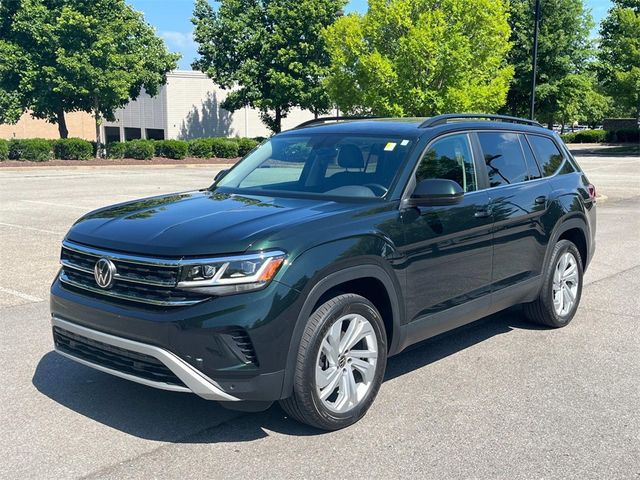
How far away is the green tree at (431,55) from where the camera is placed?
2766cm

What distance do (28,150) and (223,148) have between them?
11.3 meters

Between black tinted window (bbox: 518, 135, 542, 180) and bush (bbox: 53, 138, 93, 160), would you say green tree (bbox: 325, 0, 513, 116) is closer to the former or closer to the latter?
bush (bbox: 53, 138, 93, 160)

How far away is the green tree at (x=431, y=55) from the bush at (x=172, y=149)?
41.8ft

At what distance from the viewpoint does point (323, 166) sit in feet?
16.5

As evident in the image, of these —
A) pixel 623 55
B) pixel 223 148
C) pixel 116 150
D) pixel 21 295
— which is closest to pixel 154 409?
pixel 21 295

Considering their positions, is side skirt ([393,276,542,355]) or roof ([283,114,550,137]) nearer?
side skirt ([393,276,542,355])

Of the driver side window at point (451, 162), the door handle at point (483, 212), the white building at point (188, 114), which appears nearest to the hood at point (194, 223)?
the driver side window at point (451, 162)

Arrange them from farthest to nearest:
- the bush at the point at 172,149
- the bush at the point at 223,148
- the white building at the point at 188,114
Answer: the white building at the point at 188,114 < the bush at the point at 223,148 < the bush at the point at 172,149

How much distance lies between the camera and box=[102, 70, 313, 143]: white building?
174 feet

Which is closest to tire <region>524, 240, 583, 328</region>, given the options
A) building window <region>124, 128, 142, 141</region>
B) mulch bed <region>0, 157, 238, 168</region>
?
mulch bed <region>0, 157, 238, 168</region>

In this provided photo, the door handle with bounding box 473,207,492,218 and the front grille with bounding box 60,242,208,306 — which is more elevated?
the door handle with bounding box 473,207,492,218

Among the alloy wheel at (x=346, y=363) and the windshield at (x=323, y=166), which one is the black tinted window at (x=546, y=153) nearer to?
the windshield at (x=323, y=166)

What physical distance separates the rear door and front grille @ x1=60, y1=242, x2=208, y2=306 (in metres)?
2.65

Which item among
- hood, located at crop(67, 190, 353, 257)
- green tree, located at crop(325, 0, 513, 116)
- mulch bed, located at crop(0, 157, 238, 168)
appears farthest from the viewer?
mulch bed, located at crop(0, 157, 238, 168)
